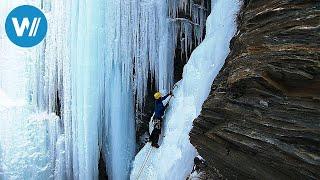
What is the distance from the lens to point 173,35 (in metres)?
10.5

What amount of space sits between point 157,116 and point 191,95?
902 millimetres

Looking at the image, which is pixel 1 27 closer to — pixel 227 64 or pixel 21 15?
pixel 21 15

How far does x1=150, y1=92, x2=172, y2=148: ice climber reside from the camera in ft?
31.6

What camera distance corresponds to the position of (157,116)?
970 cm

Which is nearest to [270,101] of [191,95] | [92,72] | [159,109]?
[191,95]

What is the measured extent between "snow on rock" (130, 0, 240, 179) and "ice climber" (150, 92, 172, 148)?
14cm

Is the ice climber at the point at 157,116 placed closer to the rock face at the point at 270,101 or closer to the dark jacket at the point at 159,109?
the dark jacket at the point at 159,109

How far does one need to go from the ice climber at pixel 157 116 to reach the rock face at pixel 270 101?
102 inches

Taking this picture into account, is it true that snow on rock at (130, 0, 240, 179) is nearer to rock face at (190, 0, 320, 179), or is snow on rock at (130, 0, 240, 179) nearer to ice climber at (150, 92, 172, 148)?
ice climber at (150, 92, 172, 148)

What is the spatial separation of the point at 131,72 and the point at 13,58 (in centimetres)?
285

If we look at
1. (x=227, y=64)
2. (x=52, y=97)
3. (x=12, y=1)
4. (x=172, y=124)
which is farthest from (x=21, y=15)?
(x=227, y=64)

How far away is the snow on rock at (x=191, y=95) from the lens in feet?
28.6

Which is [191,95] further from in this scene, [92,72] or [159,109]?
[92,72]

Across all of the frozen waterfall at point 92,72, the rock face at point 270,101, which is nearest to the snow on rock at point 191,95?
the frozen waterfall at point 92,72
